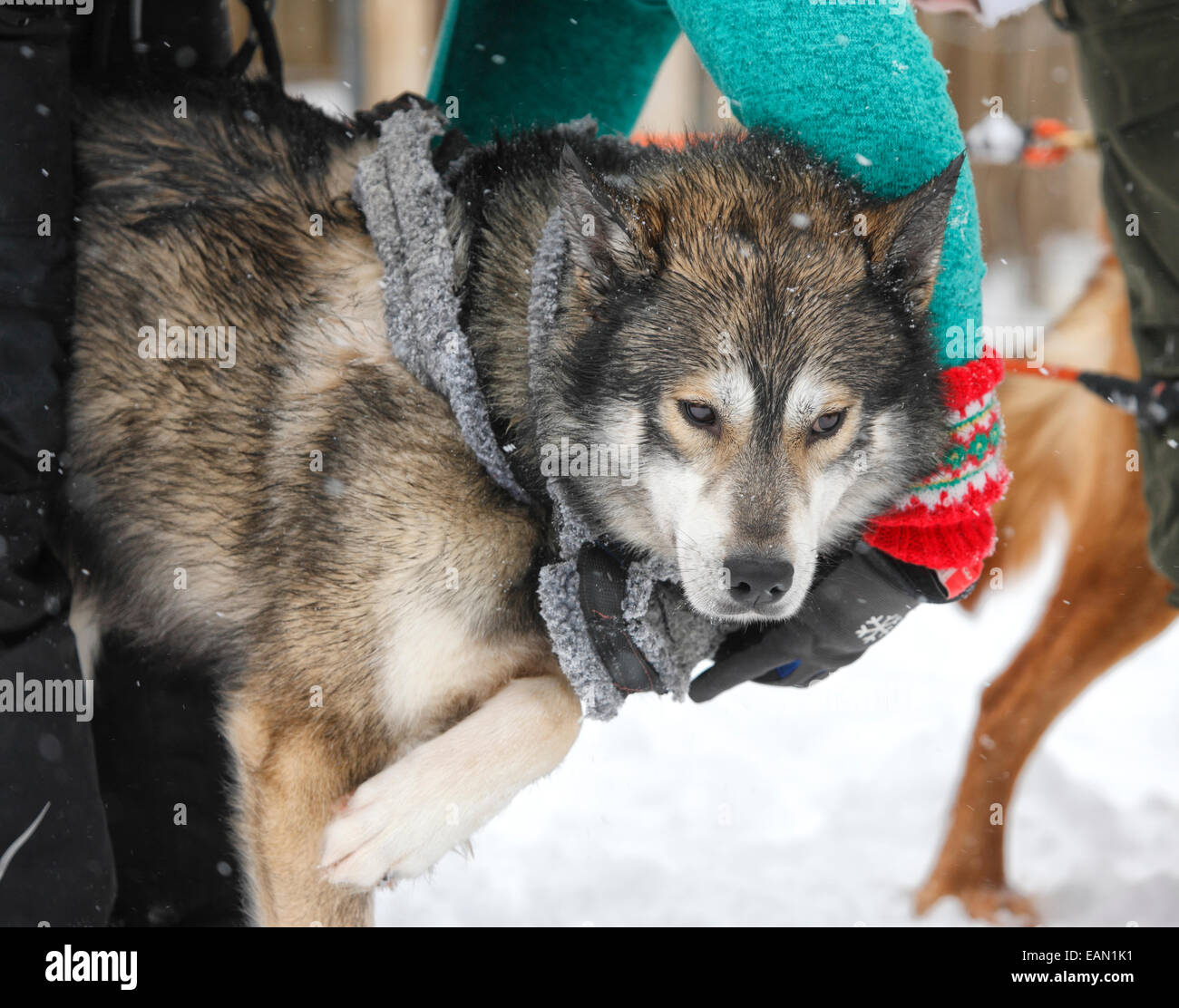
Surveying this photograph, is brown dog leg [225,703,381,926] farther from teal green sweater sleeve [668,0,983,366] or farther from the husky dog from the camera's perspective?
teal green sweater sleeve [668,0,983,366]

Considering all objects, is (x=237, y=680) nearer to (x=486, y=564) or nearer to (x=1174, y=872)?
(x=486, y=564)

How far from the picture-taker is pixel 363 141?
6.35 ft

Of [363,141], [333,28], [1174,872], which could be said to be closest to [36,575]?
[363,141]

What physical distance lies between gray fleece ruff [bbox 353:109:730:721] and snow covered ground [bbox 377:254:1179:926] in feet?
3.66

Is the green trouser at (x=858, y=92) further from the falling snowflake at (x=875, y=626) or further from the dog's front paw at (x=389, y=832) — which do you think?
the dog's front paw at (x=389, y=832)

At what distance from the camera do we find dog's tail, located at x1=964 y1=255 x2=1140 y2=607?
2820mm

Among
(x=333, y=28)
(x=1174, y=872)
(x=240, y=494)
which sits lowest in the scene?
(x=1174, y=872)

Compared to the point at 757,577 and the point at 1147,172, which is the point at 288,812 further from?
the point at 1147,172

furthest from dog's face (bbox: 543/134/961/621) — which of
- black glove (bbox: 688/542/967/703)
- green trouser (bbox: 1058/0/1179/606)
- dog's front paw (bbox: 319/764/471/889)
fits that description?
green trouser (bbox: 1058/0/1179/606)

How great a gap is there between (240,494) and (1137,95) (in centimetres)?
181

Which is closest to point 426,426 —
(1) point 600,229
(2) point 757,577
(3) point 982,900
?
(1) point 600,229

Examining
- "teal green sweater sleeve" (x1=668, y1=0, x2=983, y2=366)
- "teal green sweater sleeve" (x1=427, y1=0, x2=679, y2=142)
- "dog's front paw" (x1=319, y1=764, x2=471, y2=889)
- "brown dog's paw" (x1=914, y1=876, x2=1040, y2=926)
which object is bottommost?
"brown dog's paw" (x1=914, y1=876, x2=1040, y2=926)

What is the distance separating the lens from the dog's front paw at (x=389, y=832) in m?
1.67

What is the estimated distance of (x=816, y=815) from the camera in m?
3.03
